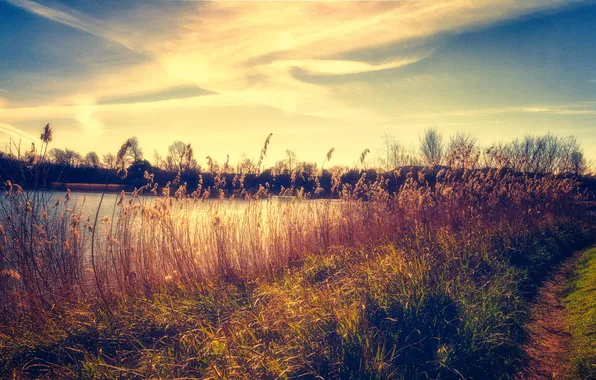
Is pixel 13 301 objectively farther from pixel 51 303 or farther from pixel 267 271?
pixel 267 271

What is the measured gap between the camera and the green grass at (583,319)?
3.41 m

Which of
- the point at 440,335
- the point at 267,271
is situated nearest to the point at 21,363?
the point at 267,271

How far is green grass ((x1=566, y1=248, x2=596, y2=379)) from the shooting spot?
3.41m

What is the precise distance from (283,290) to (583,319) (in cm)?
385

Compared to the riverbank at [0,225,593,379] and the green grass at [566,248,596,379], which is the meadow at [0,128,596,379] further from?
the green grass at [566,248,596,379]

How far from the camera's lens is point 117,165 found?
19.3 feet

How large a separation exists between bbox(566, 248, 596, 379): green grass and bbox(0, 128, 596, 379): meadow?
19.8 inches

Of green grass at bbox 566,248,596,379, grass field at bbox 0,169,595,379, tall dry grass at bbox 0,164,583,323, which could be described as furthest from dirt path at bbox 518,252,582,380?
tall dry grass at bbox 0,164,583,323

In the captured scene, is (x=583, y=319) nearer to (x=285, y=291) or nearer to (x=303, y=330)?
(x=303, y=330)

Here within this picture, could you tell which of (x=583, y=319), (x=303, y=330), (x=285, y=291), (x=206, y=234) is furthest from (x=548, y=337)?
(x=206, y=234)

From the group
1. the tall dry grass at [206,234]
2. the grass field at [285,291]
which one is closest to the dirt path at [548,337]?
the grass field at [285,291]

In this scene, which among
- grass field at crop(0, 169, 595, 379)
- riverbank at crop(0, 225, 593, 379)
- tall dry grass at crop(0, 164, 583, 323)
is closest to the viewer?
riverbank at crop(0, 225, 593, 379)

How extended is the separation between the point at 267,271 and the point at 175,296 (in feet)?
5.46

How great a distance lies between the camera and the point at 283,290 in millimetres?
5188
